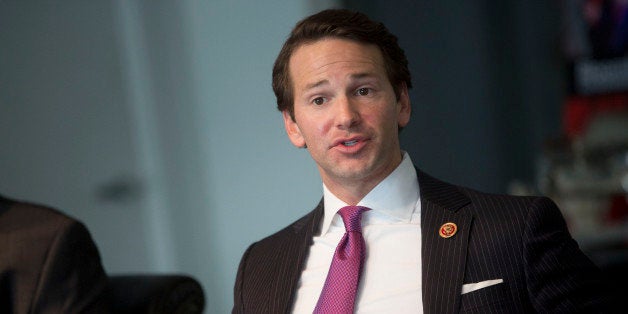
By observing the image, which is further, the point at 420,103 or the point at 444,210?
the point at 420,103

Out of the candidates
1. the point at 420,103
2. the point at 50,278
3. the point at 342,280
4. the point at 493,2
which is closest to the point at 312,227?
the point at 342,280

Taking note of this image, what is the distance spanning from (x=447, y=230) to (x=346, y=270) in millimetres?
212

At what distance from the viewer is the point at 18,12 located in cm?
431

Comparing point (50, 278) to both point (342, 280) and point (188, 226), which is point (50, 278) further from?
point (188, 226)

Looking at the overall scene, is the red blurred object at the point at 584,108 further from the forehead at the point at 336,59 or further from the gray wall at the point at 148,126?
the forehead at the point at 336,59

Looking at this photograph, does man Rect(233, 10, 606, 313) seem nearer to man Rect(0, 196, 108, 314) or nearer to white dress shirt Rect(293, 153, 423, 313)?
white dress shirt Rect(293, 153, 423, 313)

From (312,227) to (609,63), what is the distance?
11.4 ft

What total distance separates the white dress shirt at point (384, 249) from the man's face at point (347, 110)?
4 centimetres

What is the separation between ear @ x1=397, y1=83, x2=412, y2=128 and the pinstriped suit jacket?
0.64 feet

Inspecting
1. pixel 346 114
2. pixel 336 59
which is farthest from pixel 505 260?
pixel 336 59

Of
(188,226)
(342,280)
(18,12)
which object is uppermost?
(18,12)

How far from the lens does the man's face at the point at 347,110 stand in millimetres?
1766

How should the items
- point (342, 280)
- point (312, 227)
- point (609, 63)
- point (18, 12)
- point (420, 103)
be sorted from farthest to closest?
1. point (609, 63)
2. point (18, 12)
3. point (420, 103)
4. point (312, 227)
5. point (342, 280)

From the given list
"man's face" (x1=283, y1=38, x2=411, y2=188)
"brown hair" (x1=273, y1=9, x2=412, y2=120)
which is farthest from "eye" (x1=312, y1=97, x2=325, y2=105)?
"brown hair" (x1=273, y1=9, x2=412, y2=120)
